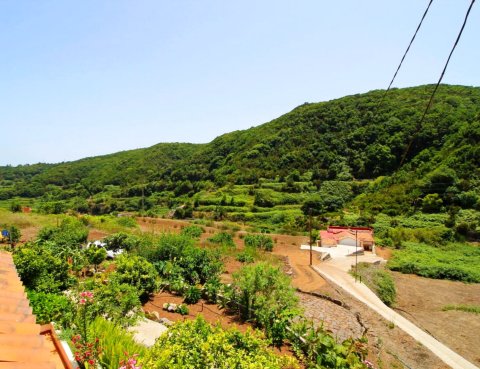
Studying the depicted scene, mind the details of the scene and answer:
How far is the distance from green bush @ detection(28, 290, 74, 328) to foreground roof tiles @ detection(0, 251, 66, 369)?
3.06 m

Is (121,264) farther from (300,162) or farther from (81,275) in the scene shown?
(300,162)

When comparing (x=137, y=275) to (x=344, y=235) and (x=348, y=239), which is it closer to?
(x=348, y=239)

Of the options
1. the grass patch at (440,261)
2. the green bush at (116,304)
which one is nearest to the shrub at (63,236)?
the green bush at (116,304)

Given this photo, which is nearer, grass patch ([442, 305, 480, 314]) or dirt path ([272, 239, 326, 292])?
grass patch ([442, 305, 480, 314])

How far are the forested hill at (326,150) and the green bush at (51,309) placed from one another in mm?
52431

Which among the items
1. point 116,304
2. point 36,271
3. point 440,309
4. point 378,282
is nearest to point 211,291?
point 116,304

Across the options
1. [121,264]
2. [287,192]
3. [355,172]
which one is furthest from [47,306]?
[355,172]

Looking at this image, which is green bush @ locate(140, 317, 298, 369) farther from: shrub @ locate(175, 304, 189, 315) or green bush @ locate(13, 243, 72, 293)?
green bush @ locate(13, 243, 72, 293)

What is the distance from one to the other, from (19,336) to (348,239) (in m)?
29.1

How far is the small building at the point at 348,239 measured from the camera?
1123 inches

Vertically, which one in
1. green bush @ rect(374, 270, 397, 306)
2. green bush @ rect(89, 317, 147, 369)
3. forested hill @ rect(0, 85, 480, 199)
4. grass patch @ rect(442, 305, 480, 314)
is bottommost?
grass patch @ rect(442, 305, 480, 314)

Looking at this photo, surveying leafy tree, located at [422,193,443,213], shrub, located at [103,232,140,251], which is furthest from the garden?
leafy tree, located at [422,193,443,213]

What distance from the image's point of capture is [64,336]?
218 inches

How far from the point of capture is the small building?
28531mm
